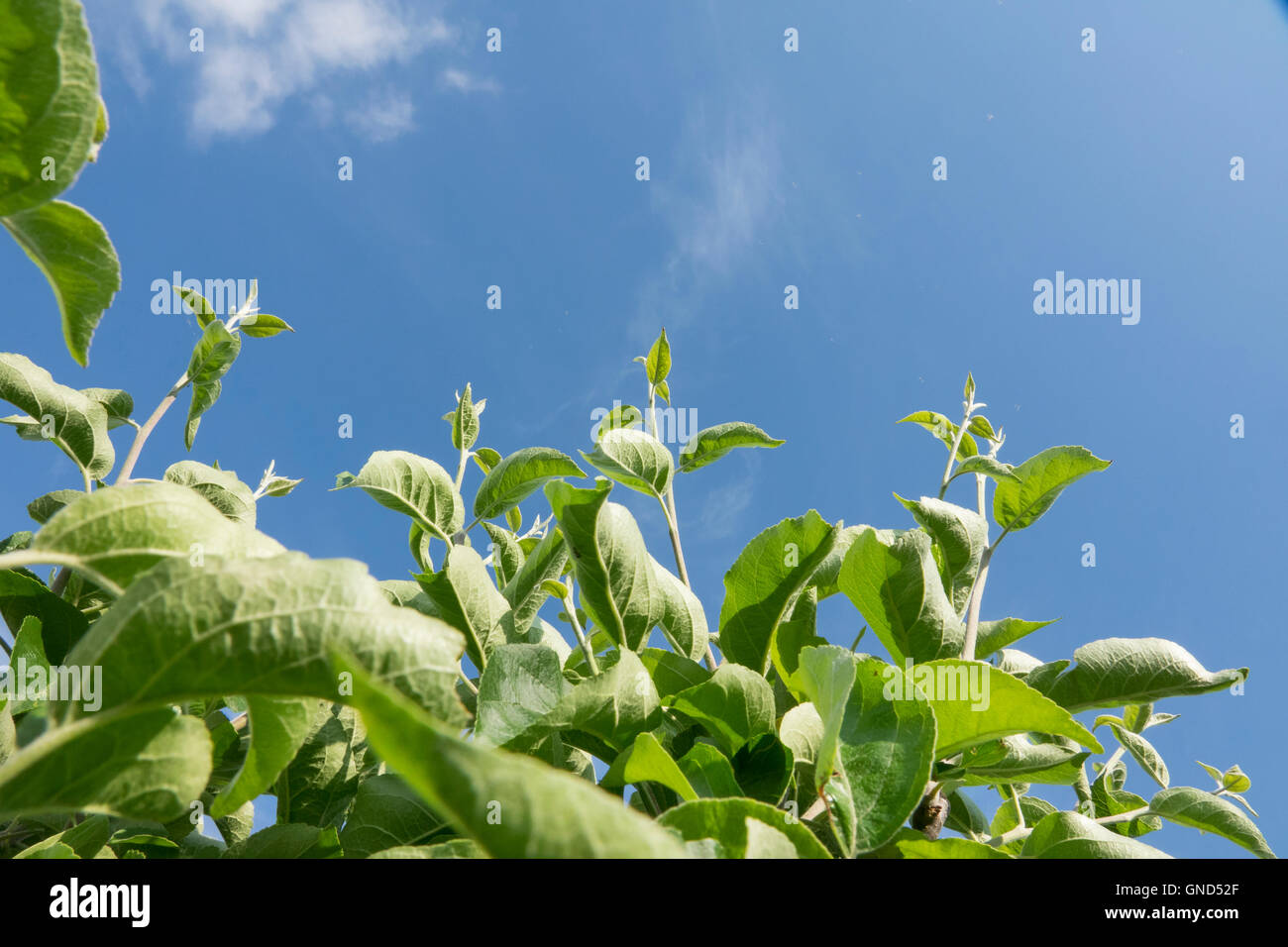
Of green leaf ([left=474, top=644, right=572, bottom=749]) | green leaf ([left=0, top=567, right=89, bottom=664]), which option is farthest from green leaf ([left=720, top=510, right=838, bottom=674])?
green leaf ([left=0, top=567, right=89, bottom=664])

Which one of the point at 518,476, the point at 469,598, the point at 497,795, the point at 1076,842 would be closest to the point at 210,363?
the point at 518,476

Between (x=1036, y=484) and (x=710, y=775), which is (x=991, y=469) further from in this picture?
(x=710, y=775)

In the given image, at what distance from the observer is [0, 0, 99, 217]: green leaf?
1.91 feet

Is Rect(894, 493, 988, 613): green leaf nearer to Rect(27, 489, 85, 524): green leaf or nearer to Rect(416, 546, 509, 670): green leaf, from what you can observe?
Rect(416, 546, 509, 670): green leaf

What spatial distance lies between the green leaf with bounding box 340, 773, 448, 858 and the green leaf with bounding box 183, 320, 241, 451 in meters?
1.30

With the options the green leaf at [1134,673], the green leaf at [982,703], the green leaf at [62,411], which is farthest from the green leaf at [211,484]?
the green leaf at [1134,673]

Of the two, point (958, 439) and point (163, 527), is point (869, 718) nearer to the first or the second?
point (163, 527)

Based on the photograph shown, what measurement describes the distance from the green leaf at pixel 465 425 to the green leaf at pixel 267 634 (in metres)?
1.40

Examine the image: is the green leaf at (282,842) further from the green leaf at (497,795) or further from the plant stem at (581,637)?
the green leaf at (497,795)

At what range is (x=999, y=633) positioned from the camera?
1.56m

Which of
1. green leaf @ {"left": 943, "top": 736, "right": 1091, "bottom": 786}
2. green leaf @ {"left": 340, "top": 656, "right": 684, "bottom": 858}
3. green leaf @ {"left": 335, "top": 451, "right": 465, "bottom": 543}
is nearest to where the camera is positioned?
green leaf @ {"left": 340, "top": 656, "right": 684, "bottom": 858}

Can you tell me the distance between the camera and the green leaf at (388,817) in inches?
38.1
